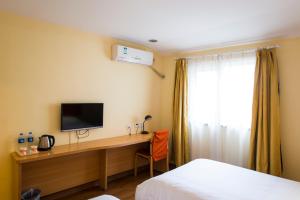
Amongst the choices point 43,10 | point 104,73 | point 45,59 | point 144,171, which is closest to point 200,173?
point 144,171

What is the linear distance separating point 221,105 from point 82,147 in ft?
7.84

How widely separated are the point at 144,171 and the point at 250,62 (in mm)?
2788

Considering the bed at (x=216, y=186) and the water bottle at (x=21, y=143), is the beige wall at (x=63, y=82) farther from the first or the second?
the bed at (x=216, y=186)

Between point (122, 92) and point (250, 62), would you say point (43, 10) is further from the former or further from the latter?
point (250, 62)

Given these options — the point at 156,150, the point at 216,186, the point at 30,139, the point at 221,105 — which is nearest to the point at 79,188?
the point at 30,139

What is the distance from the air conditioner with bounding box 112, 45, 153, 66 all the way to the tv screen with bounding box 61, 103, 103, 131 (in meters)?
0.88

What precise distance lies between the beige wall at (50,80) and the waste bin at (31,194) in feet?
0.74

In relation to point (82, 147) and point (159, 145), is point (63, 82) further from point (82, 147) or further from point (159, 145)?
point (159, 145)

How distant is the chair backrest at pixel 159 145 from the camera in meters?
3.52

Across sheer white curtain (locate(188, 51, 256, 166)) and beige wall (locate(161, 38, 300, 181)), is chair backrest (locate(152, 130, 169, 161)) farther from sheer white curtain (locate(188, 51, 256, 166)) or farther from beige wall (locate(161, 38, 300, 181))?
beige wall (locate(161, 38, 300, 181))

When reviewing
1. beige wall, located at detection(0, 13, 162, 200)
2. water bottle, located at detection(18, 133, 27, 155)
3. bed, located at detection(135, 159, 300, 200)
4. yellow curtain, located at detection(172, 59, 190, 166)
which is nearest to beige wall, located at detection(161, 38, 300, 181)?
bed, located at detection(135, 159, 300, 200)

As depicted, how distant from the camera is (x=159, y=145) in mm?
3609

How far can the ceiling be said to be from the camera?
2135mm

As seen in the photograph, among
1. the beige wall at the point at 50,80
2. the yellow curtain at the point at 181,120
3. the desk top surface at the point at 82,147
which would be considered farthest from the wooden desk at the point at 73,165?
the yellow curtain at the point at 181,120
